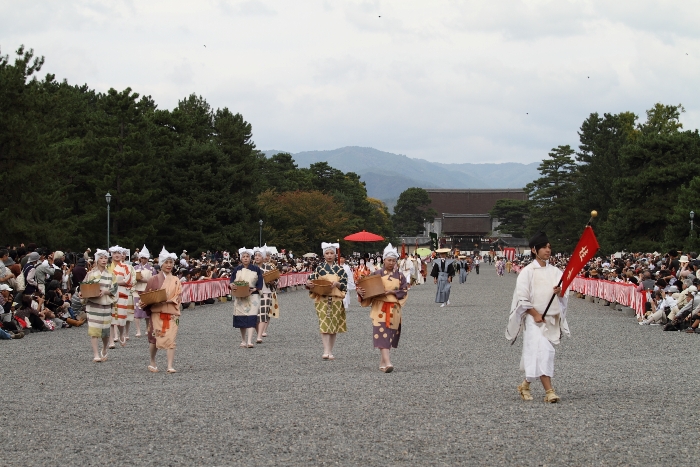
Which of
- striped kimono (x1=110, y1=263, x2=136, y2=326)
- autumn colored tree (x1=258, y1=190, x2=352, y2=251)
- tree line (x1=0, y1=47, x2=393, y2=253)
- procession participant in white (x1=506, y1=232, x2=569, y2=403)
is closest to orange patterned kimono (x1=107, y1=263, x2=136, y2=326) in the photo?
striped kimono (x1=110, y1=263, x2=136, y2=326)

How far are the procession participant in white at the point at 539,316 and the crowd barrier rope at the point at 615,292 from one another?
11603mm

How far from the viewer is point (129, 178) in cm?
4119

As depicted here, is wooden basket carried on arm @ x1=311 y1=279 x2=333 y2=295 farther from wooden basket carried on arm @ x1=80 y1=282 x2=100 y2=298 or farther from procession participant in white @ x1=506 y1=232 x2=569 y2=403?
procession participant in white @ x1=506 y1=232 x2=569 y2=403

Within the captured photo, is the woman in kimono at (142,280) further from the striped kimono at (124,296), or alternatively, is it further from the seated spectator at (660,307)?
the seated spectator at (660,307)

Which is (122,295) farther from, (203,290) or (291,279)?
(291,279)

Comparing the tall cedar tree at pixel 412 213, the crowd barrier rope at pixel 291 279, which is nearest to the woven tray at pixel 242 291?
the crowd barrier rope at pixel 291 279

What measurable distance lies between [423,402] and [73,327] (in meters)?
12.1

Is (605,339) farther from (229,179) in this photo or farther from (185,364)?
(229,179)

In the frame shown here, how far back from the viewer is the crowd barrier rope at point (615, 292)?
21319 mm

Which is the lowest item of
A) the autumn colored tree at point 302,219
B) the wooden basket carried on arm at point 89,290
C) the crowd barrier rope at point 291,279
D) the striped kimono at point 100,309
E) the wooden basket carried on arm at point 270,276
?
the crowd barrier rope at point 291,279

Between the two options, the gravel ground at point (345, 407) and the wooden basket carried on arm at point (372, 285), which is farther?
the wooden basket carried on arm at point (372, 285)

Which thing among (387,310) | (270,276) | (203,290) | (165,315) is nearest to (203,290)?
(203,290)

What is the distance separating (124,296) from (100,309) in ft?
6.92

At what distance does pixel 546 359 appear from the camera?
8.43 meters
